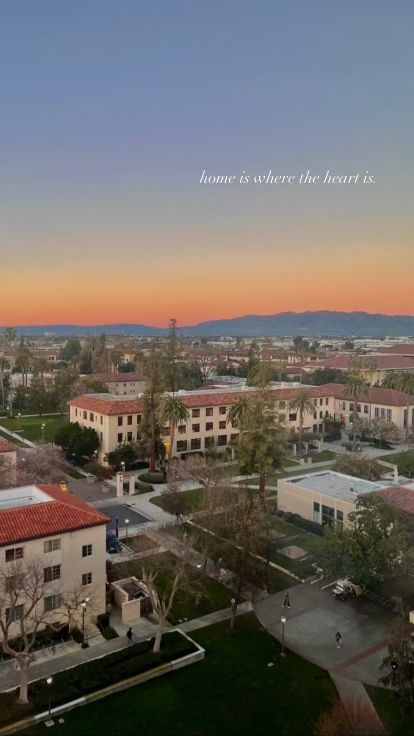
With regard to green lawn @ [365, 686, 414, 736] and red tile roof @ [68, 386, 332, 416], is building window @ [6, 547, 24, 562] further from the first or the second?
red tile roof @ [68, 386, 332, 416]

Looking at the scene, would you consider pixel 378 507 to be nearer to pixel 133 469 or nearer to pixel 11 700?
pixel 11 700

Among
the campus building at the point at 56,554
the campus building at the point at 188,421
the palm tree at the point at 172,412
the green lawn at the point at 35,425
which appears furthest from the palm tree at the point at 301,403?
the campus building at the point at 56,554

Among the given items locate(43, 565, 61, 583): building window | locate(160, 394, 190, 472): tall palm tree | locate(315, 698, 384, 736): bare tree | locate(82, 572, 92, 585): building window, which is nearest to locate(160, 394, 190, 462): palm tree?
locate(160, 394, 190, 472): tall palm tree

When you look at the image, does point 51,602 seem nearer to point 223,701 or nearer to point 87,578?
point 87,578

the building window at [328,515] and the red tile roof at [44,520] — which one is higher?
the red tile roof at [44,520]

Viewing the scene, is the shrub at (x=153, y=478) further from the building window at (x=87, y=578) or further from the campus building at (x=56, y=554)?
the building window at (x=87, y=578)

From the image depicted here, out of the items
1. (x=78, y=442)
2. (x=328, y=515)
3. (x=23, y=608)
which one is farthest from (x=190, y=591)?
(x=78, y=442)

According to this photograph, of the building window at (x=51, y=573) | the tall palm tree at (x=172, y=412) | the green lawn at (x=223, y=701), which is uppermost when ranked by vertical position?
the tall palm tree at (x=172, y=412)
